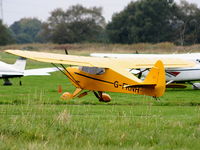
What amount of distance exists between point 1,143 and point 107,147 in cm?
151

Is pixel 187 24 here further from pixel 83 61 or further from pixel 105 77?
pixel 105 77

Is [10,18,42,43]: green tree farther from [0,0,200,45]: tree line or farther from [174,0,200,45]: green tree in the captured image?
[174,0,200,45]: green tree

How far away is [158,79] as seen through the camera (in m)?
14.9

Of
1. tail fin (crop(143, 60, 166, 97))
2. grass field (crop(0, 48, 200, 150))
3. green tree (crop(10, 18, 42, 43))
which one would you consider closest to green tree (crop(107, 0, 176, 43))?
tail fin (crop(143, 60, 166, 97))

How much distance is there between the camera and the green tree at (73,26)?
73.2 metres

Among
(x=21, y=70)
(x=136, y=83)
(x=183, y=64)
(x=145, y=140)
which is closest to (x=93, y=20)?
(x=21, y=70)

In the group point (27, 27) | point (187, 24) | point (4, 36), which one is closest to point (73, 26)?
point (4, 36)

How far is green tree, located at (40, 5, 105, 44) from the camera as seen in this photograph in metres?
73.2

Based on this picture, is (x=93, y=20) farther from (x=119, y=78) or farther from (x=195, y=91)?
(x=119, y=78)

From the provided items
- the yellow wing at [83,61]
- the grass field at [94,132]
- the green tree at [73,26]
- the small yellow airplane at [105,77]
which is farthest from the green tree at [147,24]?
the grass field at [94,132]

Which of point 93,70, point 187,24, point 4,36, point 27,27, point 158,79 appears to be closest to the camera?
point 158,79

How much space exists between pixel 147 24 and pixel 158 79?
48.0 m

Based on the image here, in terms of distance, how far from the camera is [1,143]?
8203 mm

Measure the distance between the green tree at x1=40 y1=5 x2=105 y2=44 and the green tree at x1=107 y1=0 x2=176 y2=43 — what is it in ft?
25.2
